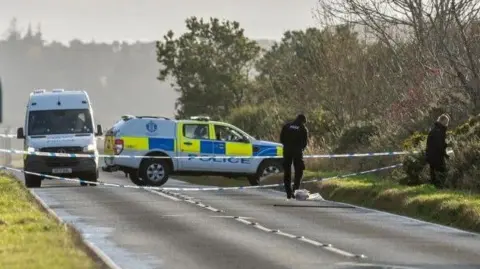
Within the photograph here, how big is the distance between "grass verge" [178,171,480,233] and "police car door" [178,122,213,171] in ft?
11.0

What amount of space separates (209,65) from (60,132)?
40.1 meters

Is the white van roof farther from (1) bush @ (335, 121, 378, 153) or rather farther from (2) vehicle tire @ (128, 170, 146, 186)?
(1) bush @ (335, 121, 378, 153)

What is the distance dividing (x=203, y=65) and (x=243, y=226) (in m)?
52.1

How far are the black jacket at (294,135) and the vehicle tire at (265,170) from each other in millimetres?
8120

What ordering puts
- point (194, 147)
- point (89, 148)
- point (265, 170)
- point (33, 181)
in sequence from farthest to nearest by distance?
point (265, 170) → point (194, 147) → point (33, 181) → point (89, 148)

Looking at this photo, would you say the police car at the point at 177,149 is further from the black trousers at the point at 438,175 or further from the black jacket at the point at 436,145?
the black jacket at the point at 436,145

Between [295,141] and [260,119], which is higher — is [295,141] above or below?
below

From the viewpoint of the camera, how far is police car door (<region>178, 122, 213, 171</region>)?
32375 millimetres

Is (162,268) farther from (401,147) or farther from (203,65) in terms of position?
(203,65)

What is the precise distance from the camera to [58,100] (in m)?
31.3

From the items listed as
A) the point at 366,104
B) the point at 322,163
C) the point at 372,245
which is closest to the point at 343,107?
the point at 366,104

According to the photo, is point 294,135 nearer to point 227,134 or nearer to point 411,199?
point 411,199

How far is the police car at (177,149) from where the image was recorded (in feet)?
105

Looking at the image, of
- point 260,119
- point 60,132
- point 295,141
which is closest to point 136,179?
point 60,132
